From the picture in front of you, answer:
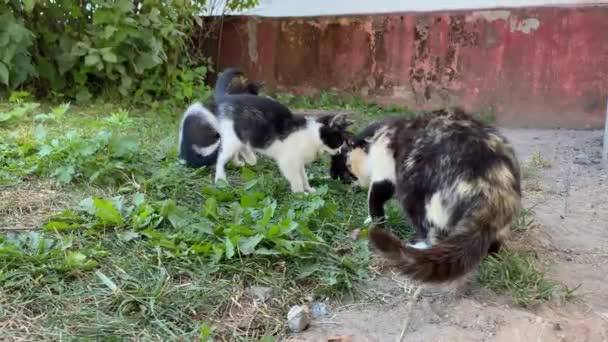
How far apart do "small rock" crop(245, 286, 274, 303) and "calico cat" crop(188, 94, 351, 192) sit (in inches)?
55.7

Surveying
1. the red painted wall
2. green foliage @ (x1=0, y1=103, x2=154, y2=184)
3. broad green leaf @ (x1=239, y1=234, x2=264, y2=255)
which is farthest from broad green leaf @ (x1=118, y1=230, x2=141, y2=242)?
the red painted wall

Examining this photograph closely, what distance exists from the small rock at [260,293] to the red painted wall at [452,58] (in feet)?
18.3

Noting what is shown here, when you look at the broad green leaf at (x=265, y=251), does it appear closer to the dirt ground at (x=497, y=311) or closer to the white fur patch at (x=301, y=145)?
the dirt ground at (x=497, y=311)

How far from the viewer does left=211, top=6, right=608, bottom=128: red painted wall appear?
688cm

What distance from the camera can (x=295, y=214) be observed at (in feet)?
10.9

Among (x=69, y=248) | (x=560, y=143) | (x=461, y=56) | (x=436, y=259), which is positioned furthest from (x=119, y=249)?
(x=461, y=56)

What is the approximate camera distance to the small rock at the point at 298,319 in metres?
2.41

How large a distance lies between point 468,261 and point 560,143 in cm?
422

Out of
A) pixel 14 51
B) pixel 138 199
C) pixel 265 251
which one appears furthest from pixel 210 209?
pixel 14 51

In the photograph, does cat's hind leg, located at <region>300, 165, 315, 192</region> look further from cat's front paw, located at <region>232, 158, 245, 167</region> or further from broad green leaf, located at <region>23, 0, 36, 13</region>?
broad green leaf, located at <region>23, 0, 36, 13</region>

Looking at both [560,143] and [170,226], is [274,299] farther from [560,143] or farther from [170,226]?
[560,143]

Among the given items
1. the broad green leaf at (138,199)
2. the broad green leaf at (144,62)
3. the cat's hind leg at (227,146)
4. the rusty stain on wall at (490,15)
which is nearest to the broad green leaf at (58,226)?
the broad green leaf at (138,199)

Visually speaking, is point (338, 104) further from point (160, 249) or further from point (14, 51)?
point (160, 249)

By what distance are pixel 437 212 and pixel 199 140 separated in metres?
2.18
